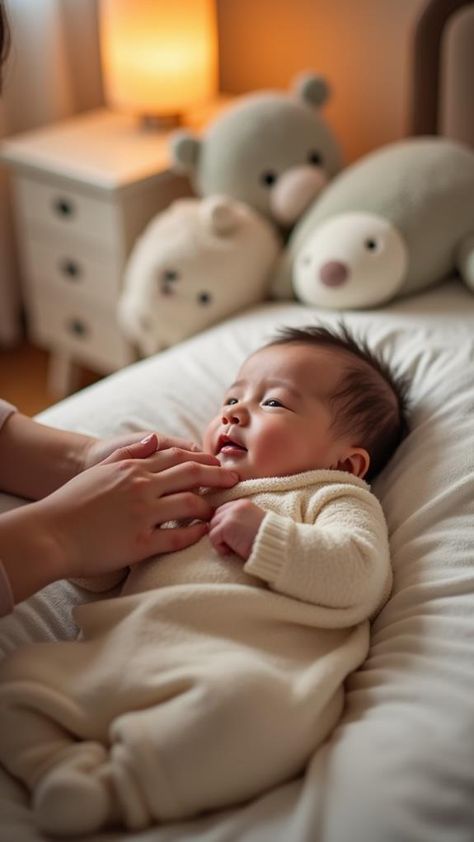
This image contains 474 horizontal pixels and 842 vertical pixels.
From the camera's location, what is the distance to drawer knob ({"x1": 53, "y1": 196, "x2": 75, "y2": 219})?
2174mm

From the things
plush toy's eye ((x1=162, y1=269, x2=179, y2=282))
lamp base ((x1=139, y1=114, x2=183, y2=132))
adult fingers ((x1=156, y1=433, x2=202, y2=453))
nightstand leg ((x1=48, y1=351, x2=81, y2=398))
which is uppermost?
lamp base ((x1=139, y1=114, x2=183, y2=132))

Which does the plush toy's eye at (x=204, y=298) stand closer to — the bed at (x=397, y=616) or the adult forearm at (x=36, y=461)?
the bed at (x=397, y=616)

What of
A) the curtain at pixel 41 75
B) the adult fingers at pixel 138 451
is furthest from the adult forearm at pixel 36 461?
the curtain at pixel 41 75

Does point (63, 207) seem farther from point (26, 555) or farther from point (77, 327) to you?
point (26, 555)

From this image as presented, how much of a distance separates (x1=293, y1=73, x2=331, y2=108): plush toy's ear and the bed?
66cm

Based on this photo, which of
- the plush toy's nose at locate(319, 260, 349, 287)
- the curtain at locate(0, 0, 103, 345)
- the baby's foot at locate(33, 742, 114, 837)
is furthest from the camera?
the curtain at locate(0, 0, 103, 345)

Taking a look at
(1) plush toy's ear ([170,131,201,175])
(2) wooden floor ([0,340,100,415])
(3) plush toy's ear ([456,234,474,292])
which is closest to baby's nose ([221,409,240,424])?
(3) plush toy's ear ([456,234,474,292])

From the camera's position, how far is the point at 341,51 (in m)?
2.27

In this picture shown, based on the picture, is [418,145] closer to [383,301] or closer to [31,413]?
[383,301]

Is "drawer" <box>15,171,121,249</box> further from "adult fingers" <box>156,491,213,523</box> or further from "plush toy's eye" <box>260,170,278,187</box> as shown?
"adult fingers" <box>156,491,213,523</box>

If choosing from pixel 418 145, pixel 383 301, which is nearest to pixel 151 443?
pixel 383 301

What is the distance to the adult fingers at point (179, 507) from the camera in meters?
0.97

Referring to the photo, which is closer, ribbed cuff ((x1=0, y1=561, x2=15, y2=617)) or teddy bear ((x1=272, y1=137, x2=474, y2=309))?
ribbed cuff ((x1=0, y1=561, x2=15, y2=617))

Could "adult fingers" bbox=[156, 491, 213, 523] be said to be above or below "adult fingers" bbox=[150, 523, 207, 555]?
above
